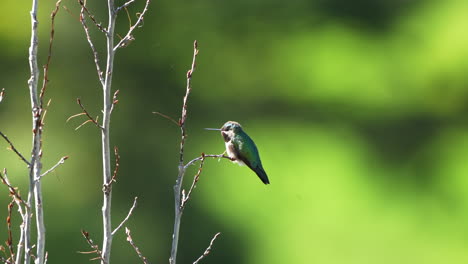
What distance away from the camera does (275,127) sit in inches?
219

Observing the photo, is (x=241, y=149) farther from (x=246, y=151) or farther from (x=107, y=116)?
(x=107, y=116)

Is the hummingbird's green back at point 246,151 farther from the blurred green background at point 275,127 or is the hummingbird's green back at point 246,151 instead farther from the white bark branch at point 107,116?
the blurred green background at point 275,127

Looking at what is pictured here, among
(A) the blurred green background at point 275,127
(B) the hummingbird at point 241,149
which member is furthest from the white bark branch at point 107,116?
(A) the blurred green background at point 275,127

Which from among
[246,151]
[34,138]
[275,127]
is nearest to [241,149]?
[246,151]

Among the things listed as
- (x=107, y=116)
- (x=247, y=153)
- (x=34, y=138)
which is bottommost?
(x=34, y=138)

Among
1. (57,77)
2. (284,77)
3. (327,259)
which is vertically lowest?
(327,259)

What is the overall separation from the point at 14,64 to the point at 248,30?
1.76 meters

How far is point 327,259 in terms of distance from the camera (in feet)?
16.3

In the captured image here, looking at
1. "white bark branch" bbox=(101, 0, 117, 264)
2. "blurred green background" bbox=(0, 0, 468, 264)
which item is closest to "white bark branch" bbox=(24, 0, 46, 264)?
"white bark branch" bbox=(101, 0, 117, 264)

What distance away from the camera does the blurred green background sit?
5059mm

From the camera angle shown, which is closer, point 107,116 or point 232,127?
point 107,116

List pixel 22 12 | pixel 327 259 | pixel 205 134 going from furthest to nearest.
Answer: pixel 22 12 < pixel 205 134 < pixel 327 259

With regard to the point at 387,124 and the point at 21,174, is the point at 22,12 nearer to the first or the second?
the point at 21,174

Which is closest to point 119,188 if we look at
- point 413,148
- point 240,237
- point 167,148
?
point 167,148
